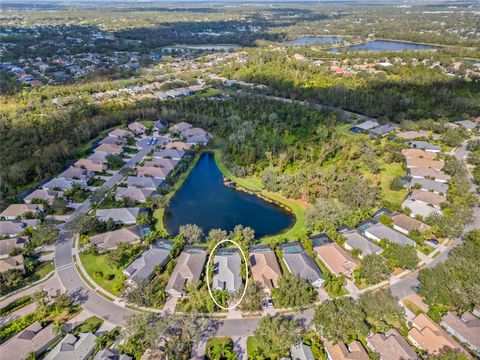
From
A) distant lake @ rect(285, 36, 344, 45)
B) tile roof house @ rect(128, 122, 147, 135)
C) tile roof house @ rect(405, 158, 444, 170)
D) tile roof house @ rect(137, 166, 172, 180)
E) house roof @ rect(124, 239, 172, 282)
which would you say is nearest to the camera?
house roof @ rect(124, 239, 172, 282)

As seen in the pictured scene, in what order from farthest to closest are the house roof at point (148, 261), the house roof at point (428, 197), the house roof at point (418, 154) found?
the house roof at point (418, 154) < the house roof at point (428, 197) < the house roof at point (148, 261)

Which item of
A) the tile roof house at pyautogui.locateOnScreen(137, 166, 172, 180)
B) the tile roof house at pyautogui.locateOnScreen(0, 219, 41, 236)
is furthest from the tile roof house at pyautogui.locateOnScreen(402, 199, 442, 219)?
the tile roof house at pyautogui.locateOnScreen(0, 219, 41, 236)

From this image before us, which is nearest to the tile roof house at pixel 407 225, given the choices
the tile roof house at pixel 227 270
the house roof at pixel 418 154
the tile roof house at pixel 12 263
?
the house roof at pixel 418 154

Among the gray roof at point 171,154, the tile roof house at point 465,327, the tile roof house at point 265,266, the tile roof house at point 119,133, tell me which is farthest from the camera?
the tile roof house at point 119,133

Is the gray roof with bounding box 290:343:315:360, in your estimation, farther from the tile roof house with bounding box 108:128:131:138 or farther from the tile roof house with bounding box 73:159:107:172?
the tile roof house with bounding box 108:128:131:138

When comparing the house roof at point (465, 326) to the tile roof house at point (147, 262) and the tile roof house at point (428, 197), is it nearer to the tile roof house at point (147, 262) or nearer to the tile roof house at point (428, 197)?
the tile roof house at point (428, 197)

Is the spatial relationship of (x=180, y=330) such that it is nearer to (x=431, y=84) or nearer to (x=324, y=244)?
(x=324, y=244)
